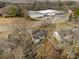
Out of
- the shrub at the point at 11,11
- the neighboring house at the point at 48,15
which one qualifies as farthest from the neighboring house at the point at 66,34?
the shrub at the point at 11,11

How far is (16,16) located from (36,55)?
16.9ft

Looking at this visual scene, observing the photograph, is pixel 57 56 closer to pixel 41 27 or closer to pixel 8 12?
pixel 41 27

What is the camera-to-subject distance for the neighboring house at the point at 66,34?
7234 millimetres

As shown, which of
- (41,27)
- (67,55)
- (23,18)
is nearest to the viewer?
(67,55)

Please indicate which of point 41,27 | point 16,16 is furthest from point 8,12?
point 41,27

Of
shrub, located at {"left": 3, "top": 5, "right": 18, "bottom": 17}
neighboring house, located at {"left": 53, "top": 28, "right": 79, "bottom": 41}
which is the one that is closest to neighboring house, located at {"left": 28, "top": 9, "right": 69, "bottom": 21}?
shrub, located at {"left": 3, "top": 5, "right": 18, "bottom": 17}

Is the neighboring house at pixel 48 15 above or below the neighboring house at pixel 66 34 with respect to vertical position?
below

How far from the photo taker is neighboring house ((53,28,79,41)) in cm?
723

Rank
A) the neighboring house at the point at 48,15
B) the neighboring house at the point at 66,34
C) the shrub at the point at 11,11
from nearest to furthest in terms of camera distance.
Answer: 1. the neighboring house at the point at 66,34
2. the neighboring house at the point at 48,15
3. the shrub at the point at 11,11

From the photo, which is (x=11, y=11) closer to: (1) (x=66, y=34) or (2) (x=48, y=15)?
(2) (x=48, y=15)

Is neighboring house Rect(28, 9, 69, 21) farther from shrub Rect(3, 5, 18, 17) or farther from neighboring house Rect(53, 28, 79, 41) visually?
neighboring house Rect(53, 28, 79, 41)

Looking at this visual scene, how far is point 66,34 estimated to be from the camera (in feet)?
24.5

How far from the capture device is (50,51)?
687cm

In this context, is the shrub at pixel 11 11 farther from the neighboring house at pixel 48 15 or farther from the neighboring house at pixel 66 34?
the neighboring house at pixel 66 34
